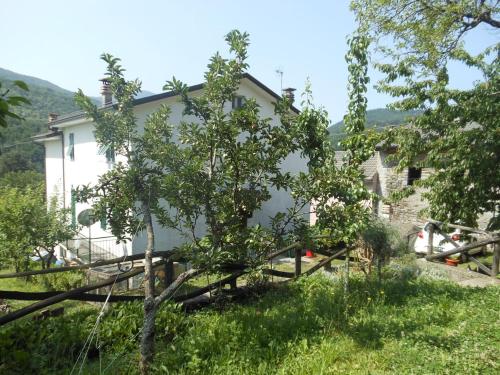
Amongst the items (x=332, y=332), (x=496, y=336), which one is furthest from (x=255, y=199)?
(x=496, y=336)

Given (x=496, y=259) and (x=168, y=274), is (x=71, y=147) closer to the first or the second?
(x=168, y=274)

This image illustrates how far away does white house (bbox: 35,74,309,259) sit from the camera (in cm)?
1465

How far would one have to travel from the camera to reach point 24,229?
12695mm

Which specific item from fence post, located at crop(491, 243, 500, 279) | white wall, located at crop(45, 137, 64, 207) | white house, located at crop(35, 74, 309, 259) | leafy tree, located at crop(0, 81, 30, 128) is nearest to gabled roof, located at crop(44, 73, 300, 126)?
white house, located at crop(35, 74, 309, 259)

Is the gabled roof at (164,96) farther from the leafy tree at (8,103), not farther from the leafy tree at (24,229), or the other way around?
the leafy tree at (8,103)

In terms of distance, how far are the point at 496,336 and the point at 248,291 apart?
3.92 meters

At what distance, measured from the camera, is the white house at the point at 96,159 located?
14.6 metres

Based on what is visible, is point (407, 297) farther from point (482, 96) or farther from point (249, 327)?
point (482, 96)

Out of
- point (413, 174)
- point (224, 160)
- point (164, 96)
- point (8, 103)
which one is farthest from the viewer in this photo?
point (413, 174)

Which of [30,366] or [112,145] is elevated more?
[112,145]

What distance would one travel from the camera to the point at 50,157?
22.4m

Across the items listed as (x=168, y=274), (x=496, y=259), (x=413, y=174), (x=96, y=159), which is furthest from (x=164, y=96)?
(x=413, y=174)

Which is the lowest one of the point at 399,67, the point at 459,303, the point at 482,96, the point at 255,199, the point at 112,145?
the point at 459,303

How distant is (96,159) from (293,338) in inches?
566
